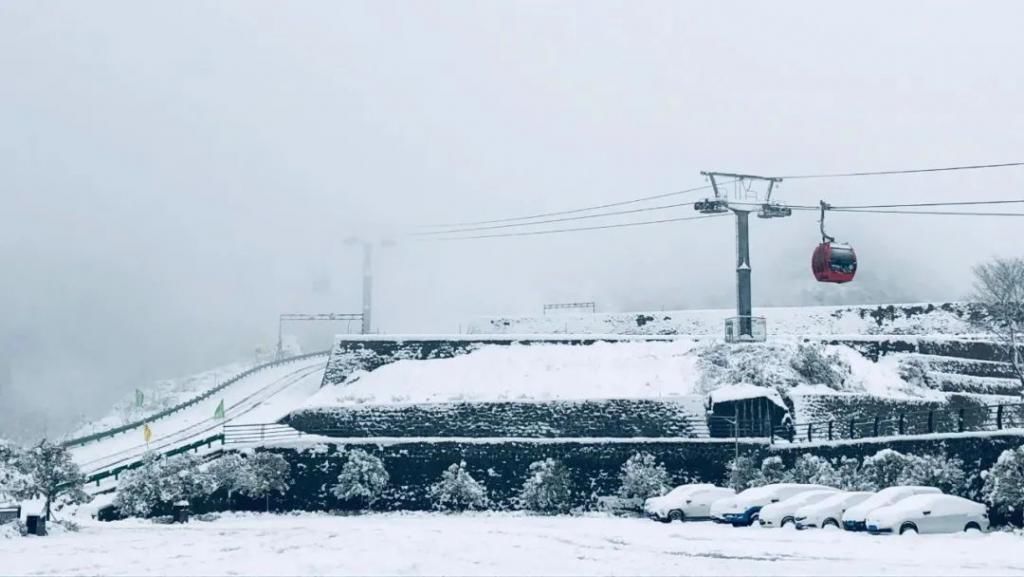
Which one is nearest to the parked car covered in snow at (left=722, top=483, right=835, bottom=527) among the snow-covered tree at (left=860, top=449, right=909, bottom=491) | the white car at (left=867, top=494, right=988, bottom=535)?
the snow-covered tree at (left=860, top=449, right=909, bottom=491)

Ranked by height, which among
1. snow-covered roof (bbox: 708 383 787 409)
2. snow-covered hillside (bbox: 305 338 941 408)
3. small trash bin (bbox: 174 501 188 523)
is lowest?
small trash bin (bbox: 174 501 188 523)

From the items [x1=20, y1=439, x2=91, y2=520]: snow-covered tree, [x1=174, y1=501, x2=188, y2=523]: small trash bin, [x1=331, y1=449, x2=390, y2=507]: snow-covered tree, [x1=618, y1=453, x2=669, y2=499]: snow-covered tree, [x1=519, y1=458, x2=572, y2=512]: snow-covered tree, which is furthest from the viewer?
[x1=331, y1=449, x2=390, y2=507]: snow-covered tree

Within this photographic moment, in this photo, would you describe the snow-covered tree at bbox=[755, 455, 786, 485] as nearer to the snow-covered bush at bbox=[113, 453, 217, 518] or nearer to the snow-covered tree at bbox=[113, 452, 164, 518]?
the snow-covered bush at bbox=[113, 453, 217, 518]

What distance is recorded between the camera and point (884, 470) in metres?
34.9

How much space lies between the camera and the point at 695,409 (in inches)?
1715

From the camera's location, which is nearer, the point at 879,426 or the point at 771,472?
the point at 771,472

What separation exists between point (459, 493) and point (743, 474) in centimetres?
1004

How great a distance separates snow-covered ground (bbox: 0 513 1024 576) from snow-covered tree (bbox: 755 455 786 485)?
6.56 meters

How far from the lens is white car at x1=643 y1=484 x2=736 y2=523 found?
3438 cm

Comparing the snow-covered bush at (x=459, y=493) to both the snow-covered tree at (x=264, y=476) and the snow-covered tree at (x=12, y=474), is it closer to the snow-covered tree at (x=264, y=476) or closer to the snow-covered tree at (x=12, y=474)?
the snow-covered tree at (x=264, y=476)

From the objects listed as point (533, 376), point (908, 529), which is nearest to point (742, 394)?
point (533, 376)

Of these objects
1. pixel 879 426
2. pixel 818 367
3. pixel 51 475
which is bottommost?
pixel 51 475

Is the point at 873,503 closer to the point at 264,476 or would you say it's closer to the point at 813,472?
the point at 813,472

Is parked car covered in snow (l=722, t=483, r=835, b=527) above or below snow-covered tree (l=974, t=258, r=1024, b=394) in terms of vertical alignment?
below
